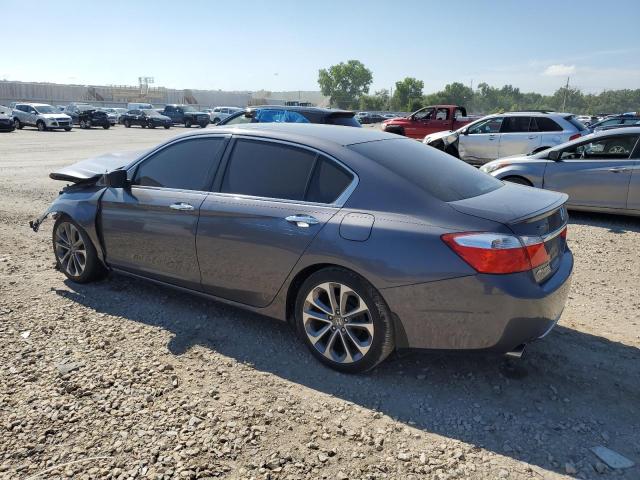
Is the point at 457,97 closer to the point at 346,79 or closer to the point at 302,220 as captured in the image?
the point at 346,79

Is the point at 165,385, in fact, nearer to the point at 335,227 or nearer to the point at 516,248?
the point at 335,227

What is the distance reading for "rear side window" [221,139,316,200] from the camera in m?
3.57

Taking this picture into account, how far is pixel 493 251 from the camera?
283 centimetres

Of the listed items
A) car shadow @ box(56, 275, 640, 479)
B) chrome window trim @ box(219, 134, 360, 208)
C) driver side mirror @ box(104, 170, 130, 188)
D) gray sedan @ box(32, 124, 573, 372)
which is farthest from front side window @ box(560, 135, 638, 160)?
driver side mirror @ box(104, 170, 130, 188)

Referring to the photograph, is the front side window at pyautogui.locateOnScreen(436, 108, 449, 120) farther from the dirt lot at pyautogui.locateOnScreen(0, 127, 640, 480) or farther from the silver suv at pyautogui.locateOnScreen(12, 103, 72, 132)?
the silver suv at pyautogui.locateOnScreen(12, 103, 72, 132)

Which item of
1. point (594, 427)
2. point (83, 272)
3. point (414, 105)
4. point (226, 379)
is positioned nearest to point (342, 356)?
point (226, 379)

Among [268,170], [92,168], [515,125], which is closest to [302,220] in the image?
[268,170]

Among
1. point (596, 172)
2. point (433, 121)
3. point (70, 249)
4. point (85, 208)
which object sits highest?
point (433, 121)

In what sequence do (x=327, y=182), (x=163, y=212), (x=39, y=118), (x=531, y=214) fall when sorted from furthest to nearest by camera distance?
(x=39, y=118), (x=163, y=212), (x=327, y=182), (x=531, y=214)

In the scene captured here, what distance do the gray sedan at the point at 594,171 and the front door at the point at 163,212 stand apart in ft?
20.1

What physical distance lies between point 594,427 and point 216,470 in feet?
6.94

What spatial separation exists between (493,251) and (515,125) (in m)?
11.6

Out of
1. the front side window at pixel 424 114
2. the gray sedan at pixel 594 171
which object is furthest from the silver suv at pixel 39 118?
the gray sedan at pixel 594 171

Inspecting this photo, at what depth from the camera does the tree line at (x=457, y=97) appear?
100m
